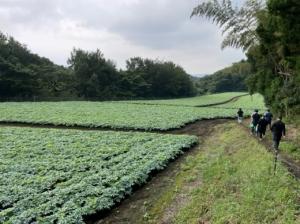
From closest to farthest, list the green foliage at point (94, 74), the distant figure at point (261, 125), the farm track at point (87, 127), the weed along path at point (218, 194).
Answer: the weed along path at point (218, 194) < the distant figure at point (261, 125) < the farm track at point (87, 127) < the green foliage at point (94, 74)

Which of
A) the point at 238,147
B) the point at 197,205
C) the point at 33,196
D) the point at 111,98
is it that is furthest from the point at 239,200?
the point at 111,98

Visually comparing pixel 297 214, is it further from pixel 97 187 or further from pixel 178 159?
pixel 178 159

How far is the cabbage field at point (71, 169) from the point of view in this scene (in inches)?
455

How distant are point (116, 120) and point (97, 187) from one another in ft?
64.9

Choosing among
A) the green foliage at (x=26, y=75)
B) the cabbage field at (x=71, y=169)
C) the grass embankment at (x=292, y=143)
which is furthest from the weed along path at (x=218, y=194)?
the green foliage at (x=26, y=75)

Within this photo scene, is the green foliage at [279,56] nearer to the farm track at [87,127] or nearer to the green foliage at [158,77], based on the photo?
the farm track at [87,127]

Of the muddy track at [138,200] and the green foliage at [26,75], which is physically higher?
the green foliage at [26,75]

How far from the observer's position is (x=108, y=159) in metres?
18.2

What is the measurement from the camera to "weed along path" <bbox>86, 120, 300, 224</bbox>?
963cm

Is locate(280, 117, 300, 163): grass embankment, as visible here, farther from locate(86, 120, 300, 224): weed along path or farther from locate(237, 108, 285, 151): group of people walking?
locate(86, 120, 300, 224): weed along path

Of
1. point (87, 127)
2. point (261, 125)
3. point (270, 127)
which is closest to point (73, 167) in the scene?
Result: point (270, 127)

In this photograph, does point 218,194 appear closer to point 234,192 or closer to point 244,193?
point 234,192

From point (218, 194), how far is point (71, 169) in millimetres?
7381

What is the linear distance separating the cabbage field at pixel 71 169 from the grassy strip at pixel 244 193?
292 centimetres
